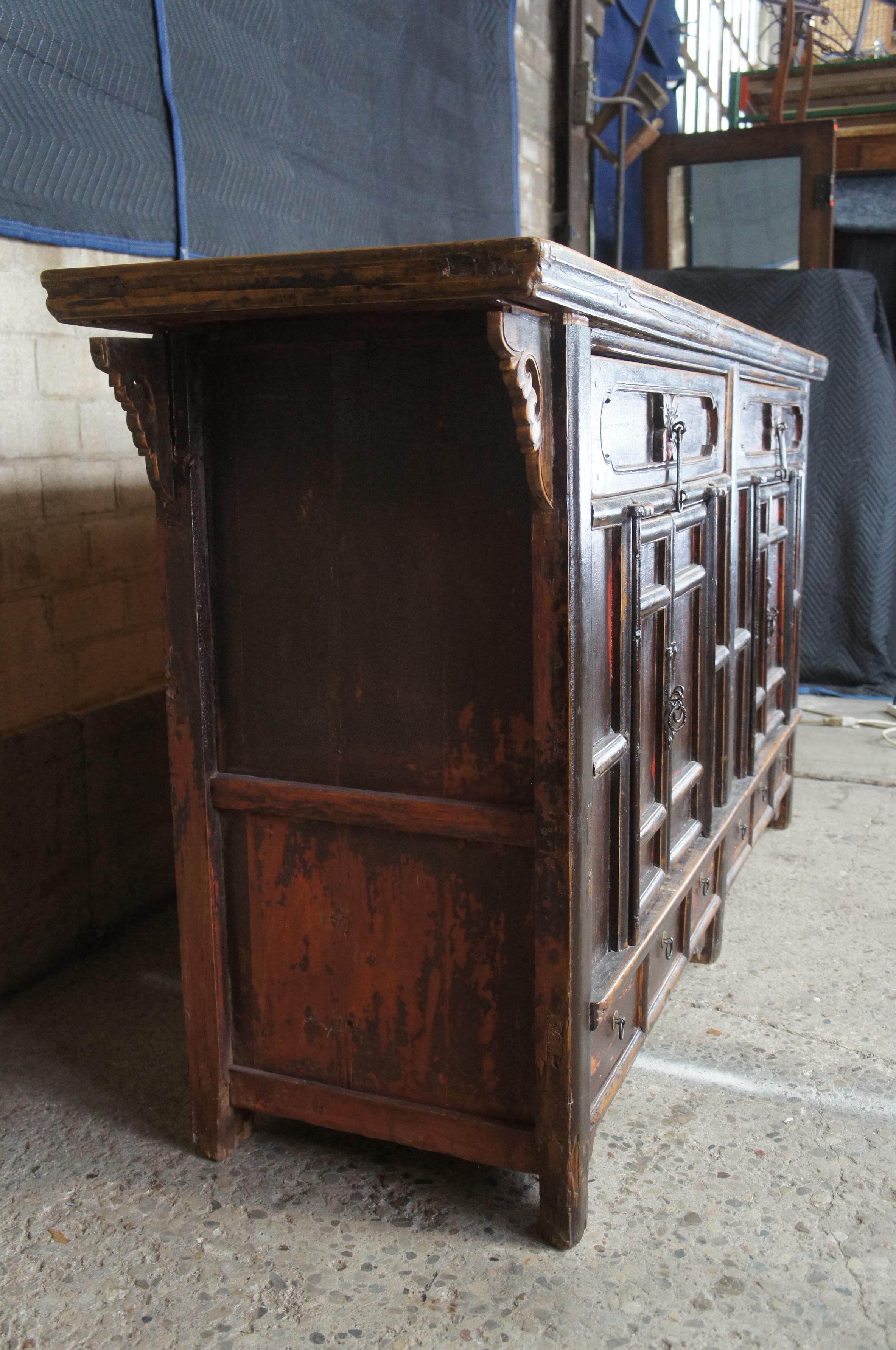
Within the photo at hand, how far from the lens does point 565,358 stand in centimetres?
152

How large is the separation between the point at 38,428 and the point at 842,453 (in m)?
3.83

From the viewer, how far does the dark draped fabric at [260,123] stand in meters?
2.38

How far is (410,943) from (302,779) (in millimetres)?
308

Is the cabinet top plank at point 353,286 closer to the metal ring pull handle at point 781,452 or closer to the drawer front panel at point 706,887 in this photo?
the drawer front panel at point 706,887

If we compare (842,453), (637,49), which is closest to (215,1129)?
(842,453)

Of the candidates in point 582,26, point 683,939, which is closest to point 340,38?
point 582,26

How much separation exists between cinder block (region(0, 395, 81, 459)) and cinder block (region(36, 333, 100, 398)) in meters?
0.03

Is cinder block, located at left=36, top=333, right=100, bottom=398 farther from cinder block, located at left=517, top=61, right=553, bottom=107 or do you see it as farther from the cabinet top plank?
cinder block, located at left=517, top=61, right=553, bottom=107

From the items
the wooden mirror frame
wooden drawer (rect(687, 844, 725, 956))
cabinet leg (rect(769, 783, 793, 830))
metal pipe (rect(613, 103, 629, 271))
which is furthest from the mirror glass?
wooden drawer (rect(687, 844, 725, 956))

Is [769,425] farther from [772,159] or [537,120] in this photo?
[772,159]

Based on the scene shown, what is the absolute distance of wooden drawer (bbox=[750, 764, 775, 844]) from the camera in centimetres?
317

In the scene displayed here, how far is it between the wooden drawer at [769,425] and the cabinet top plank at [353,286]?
120 cm

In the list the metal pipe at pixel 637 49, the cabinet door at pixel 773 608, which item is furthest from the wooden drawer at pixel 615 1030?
the metal pipe at pixel 637 49

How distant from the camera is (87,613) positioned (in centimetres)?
271
